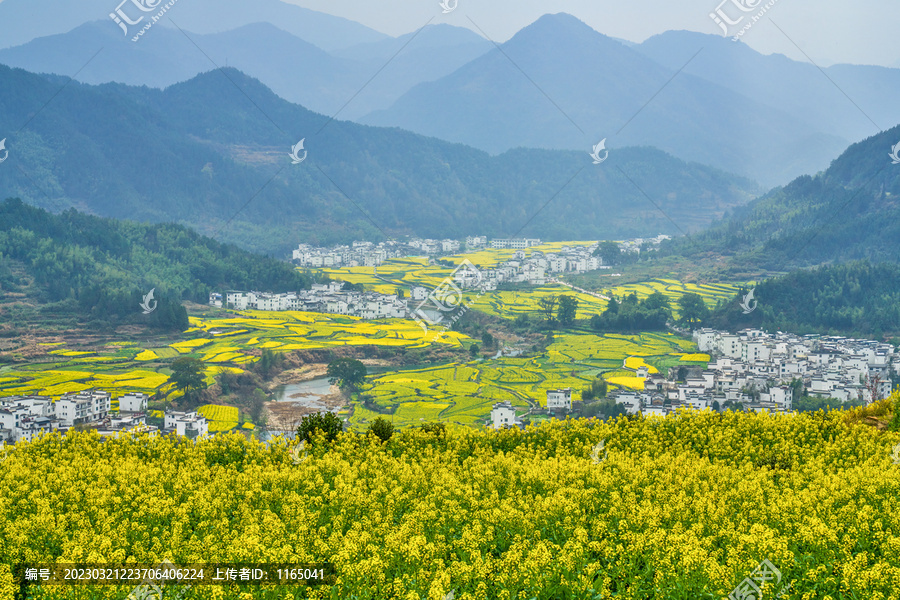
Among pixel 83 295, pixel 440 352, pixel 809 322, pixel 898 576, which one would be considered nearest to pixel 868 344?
pixel 809 322

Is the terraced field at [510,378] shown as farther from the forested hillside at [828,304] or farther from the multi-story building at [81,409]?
the multi-story building at [81,409]

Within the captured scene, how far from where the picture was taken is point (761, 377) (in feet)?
92.6

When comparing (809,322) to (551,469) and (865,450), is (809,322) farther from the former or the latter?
(551,469)

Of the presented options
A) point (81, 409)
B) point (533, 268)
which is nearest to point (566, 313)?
point (533, 268)

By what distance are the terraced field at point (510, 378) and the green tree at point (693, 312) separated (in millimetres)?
2975

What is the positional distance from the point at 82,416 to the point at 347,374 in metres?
9.87

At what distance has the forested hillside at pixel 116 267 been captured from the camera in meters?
41.6

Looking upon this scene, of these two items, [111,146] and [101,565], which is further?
[111,146]

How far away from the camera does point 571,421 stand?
14078 millimetres

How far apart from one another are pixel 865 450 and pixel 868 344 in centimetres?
2787

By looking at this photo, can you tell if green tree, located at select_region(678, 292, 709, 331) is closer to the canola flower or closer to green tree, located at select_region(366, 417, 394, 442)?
the canola flower

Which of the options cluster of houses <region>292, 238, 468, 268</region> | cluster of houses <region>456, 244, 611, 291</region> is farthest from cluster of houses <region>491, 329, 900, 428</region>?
cluster of houses <region>292, 238, 468, 268</region>

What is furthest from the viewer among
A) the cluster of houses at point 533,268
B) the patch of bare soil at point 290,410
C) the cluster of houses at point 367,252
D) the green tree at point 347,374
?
the cluster of houses at point 367,252

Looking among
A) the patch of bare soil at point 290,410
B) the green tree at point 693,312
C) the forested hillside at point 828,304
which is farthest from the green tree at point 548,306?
the patch of bare soil at point 290,410
